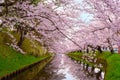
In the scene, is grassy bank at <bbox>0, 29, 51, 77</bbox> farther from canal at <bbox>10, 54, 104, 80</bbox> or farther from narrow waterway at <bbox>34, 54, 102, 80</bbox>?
narrow waterway at <bbox>34, 54, 102, 80</bbox>

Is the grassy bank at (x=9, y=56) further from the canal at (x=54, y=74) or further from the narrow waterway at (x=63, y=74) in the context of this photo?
the narrow waterway at (x=63, y=74)

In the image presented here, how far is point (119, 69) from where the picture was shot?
46.6 feet

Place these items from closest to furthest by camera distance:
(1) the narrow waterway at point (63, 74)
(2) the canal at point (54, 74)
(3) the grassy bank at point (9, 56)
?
(3) the grassy bank at point (9, 56) → (2) the canal at point (54, 74) → (1) the narrow waterway at point (63, 74)

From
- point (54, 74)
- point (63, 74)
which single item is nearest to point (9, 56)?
point (54, 74)

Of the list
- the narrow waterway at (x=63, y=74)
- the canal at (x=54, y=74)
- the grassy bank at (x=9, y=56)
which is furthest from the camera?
the narrow waterway at (x=63, y=74)

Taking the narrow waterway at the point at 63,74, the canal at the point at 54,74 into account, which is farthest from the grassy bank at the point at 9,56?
the narrow waterway at the point at 63,74

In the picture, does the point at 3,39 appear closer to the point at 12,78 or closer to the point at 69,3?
the point at 12,78

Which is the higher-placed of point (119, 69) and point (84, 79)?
point (119, 69)

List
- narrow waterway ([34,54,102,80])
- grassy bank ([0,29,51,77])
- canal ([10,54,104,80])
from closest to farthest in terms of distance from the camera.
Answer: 1. grassy bank ([0,29,51,77])
2. canal ([10,54,104,80])
3. narrow waterway ([34,54,102,80])

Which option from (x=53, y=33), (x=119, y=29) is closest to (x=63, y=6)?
(x=119, y=29)

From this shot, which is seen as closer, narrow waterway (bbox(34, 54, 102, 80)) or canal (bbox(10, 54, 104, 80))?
canal (bbox(10, 54, 104, 80))

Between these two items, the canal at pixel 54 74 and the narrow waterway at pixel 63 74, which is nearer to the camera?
the canal at pixel 54 74

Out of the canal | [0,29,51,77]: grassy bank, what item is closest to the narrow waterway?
the canal

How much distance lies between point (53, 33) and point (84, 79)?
649 centimetres
